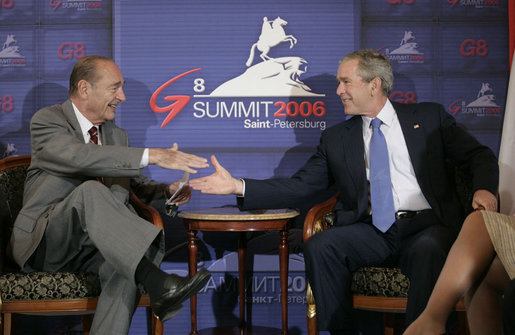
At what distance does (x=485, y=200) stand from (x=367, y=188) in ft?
2.20

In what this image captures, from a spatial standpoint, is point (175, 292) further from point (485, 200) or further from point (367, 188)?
point (485, 200)

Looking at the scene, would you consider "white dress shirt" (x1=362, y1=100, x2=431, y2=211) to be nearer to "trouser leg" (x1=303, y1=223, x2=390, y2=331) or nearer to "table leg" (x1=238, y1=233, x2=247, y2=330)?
"trouser leg" (x1=303, y1=223, x2=390, y2=331)

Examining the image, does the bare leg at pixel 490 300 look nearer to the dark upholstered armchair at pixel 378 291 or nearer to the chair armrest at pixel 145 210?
the dark upholstered armchair at pixel 378 291

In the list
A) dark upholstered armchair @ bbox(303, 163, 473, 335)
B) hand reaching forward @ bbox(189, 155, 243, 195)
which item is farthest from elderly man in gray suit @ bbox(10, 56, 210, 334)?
dark upholstered armchair @ bbox(303, 163, 473, 335)

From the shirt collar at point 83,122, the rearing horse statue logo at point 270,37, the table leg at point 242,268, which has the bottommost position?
the table leg at point 242,268

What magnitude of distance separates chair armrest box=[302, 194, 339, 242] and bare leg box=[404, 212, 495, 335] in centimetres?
96

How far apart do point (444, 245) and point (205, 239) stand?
5.73ft

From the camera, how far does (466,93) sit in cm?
399

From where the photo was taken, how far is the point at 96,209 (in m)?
2.60

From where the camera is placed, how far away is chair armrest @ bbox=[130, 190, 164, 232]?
3.03 m

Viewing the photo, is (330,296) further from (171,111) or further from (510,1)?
(510,1)

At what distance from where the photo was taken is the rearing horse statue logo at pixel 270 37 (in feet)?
12.9

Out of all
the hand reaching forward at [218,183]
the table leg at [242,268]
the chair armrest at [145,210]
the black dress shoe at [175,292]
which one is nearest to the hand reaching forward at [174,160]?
the hand reaching forward at [218,183]

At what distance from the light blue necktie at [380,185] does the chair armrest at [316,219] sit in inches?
9.8
